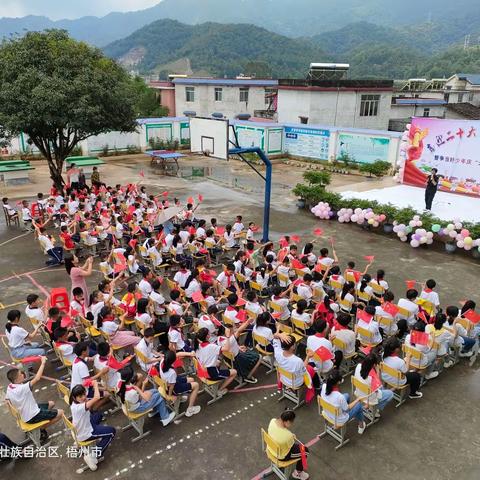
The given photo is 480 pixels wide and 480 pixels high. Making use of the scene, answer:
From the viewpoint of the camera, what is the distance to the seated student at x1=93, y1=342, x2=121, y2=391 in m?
6.28

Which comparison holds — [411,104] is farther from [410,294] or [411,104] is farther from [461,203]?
[410,294]

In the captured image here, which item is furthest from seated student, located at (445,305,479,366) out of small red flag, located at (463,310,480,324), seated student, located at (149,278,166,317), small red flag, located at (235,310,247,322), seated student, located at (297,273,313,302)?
seated student, located at (149,278,166,317)

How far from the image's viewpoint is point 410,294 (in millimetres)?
7895

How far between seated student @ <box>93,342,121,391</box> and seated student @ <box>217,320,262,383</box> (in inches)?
61.6

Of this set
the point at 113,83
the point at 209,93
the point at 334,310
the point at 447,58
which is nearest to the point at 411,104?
the point at 209,93

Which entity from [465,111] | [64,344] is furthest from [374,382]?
[465,111]

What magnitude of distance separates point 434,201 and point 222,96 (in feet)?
85.6

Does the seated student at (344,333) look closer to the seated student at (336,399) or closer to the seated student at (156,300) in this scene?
the seated student at (336,399)

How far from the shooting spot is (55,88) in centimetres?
1455

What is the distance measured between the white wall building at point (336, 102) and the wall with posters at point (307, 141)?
457 cm

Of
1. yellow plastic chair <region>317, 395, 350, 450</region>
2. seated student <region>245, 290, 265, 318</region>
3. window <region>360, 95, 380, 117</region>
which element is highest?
window <region>360, 95, 380, 117</region>

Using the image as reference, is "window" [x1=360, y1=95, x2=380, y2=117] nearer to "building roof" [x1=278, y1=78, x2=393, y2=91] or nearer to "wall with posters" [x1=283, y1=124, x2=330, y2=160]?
"building roof" [x1=278, y1=78, x2=393, y2=91]

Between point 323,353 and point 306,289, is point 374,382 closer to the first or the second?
point 323,353

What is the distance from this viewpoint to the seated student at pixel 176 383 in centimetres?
620
